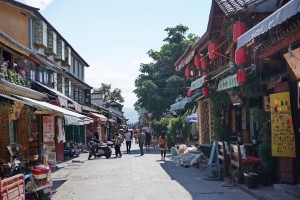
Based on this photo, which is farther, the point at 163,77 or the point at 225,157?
the point at 163,77

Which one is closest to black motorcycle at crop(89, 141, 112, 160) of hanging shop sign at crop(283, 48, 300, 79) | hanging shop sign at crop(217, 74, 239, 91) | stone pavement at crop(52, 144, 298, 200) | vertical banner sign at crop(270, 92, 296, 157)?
stone pavement at crop(52, 144, 298, 200)

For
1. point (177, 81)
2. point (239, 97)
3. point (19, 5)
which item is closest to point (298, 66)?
point (239, 97)

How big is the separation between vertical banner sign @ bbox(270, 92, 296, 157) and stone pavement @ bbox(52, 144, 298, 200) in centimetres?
111

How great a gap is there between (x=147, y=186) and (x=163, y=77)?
31202mm

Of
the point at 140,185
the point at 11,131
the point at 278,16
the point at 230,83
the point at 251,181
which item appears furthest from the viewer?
the point at 11,131

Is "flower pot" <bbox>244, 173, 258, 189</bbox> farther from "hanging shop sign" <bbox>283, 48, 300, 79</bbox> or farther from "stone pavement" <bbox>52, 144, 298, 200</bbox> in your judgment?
"hanging shop sign" <bbox>283, 48, 300, 79</bbox>

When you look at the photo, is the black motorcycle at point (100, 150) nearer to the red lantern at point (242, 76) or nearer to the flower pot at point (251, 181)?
the red lantern at point (242, 76)

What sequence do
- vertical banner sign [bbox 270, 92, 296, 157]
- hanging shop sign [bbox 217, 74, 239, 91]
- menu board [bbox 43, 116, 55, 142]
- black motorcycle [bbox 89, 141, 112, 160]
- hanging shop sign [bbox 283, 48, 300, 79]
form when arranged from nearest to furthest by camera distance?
hanging shop sign [bbox 283, 48, 300, 79], vertical banner sign [bbox 270, 92, 296, 157], hanging shop sign [bbox 217, 74, 239, 91], menu board [bbox 43, 116, 55, 142], black motorcycle [bbox 89, 141, 112, 160]

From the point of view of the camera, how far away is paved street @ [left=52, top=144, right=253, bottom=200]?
10820 millimetres

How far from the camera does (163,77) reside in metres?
43.1

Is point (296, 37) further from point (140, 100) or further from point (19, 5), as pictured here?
point (140, 100)

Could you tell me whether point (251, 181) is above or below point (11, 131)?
below

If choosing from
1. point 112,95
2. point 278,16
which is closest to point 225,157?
point 278,16

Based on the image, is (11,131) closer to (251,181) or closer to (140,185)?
(140,185)
